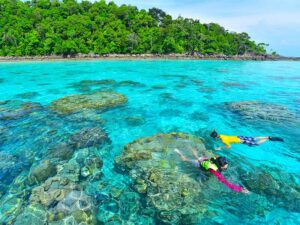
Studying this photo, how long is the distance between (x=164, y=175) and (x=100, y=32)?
2869 inches

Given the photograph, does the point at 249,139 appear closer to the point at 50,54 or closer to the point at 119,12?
the point at 50,54

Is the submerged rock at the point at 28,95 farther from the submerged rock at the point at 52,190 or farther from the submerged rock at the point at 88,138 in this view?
the submerged rock at the point at 52,190

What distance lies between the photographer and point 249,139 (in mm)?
9664

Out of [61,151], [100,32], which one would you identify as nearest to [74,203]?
[61,151]

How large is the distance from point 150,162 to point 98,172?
6.51ft

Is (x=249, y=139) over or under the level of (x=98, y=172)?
over

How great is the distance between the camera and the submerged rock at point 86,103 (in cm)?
1400

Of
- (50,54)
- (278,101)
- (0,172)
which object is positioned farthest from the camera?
(50,54)

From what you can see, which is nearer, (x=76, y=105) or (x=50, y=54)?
(x=76, y=105)

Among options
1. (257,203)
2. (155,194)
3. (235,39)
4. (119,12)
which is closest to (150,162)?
(155,194)

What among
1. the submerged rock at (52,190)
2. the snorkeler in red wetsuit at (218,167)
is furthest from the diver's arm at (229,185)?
the submerged rock at (52,190)

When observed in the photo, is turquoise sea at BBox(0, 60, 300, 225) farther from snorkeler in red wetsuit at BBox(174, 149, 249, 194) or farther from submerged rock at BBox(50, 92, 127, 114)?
submerged rock at BBox(50, 92, 127, 114)

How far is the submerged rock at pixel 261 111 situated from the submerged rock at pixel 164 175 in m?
6.30

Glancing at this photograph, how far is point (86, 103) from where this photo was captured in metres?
14.8
